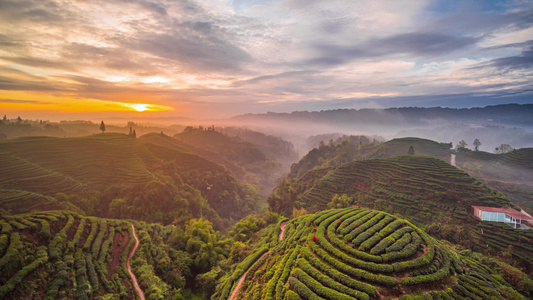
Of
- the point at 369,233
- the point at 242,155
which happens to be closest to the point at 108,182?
the point at 369,233

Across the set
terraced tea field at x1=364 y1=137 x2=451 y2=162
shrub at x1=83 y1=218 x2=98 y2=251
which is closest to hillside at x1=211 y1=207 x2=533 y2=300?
shrub at x1=83 y1=218 x2=98 y2=251

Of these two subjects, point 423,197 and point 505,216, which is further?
point 423,197

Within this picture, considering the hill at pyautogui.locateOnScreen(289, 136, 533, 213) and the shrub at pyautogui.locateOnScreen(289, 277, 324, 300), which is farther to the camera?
the hill at pyautogui.locateOnScreen(289, 136, 533, 213)

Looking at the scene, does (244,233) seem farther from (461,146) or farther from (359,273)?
(461,146)

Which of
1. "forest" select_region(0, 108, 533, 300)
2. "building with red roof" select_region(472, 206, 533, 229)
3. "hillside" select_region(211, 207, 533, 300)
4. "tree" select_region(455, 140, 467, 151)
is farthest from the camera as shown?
"tree" select_region(455, 140, 467, 151)

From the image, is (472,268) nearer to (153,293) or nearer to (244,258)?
(244,258)

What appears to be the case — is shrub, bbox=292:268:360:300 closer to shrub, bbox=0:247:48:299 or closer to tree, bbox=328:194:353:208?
shrub, bbox=0:247:48:299

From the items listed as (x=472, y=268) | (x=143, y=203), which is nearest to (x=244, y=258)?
(x=472, y=268)
